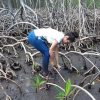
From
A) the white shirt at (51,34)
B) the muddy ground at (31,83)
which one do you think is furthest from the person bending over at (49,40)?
the muddy ground at (31,83)

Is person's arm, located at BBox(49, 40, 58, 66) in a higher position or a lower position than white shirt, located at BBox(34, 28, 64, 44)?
lower

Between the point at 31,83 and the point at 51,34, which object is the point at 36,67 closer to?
the point at 31,83

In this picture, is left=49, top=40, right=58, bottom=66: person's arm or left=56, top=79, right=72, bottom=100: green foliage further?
left=49, top=40, right=58, bottom=66: person's arm

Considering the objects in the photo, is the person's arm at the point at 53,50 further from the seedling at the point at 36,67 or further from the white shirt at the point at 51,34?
the seedling at the point at 36,67

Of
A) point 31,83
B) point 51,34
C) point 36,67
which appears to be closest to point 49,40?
point 51,34

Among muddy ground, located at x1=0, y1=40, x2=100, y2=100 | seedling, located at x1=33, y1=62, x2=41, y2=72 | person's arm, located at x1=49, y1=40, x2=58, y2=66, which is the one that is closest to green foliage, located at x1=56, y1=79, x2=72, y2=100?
muddy ground, located at x1=0, y1=40, x2=100, y2=100

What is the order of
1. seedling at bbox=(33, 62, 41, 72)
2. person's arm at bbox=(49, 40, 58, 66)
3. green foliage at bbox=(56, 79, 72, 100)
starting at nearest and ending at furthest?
green foliage at bbox=(56, 79, 72, 100) < person's arm at bbox=(49, 40, 58, 66) < seedling at bbox=(33, 62, 41, 72)

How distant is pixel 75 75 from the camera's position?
21.0 ft

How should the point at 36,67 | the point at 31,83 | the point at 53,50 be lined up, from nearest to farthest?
the point at 53,50
the point at 31,83
the point at 36,67

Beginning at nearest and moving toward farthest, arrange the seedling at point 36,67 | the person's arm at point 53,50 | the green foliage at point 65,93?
the green foliage at point 65,93 < the person's arm at point 53,50 < the seedling at point 36,67

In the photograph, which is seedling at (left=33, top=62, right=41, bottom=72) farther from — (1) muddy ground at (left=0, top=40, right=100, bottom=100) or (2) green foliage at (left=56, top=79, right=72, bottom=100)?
(2) green foliage at (left=56, top=79, right=72, bottom=100)

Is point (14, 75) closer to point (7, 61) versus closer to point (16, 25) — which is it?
point (7, 61)

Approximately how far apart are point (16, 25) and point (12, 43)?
2.04 feet

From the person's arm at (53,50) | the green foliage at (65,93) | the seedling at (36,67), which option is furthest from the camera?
the seedling at (36,67)
